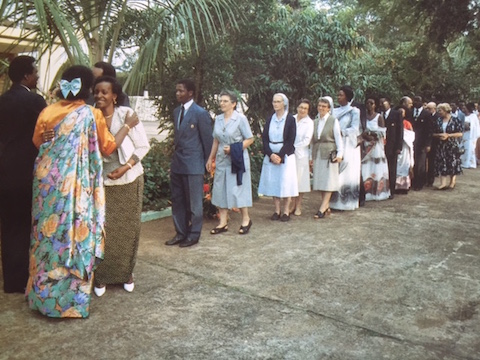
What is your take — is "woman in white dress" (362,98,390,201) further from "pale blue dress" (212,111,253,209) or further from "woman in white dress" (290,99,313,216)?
"pale blue dress" (212,111,253,209)

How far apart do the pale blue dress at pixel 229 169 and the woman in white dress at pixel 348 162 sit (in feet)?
6.91

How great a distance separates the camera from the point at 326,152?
7.57m

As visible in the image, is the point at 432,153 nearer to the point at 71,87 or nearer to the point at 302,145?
the point at 302,145

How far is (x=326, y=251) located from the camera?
18.9ft

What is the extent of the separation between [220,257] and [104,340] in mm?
2085

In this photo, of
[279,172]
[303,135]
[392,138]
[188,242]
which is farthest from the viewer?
[392,138]

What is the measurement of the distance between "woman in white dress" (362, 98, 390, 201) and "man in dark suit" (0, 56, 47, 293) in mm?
6046

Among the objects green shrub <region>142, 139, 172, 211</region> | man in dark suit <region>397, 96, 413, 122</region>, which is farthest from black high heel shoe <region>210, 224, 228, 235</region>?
man in dark suit <region>397, 96, 413, 122</region>

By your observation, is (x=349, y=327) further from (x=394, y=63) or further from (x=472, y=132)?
(x=394, y=63)

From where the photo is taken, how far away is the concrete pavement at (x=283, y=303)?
3.46 meters

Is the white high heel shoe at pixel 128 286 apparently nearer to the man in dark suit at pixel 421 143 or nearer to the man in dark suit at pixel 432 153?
the man in dark suit at pixel 421 143

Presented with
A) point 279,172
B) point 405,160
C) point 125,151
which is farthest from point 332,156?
point 125,151

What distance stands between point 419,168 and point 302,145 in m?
4.04

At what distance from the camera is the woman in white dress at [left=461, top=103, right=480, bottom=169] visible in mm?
14680
